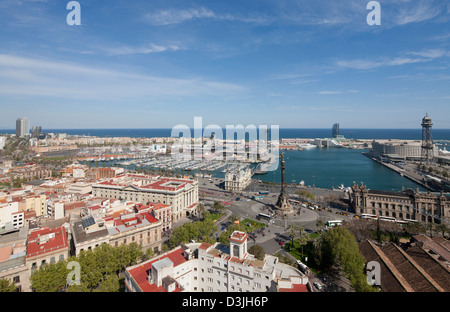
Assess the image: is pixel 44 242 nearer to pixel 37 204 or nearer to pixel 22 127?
pixel 37 204

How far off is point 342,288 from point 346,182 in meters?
41.6

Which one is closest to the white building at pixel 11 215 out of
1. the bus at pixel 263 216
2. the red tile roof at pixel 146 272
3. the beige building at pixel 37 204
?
the beige building at pixel 37 204

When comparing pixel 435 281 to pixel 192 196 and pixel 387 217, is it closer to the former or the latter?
pixel 387 217

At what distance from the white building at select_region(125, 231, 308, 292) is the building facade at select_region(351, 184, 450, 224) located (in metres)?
22.7

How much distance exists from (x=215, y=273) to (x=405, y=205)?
28154mm

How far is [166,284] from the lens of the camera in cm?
1266

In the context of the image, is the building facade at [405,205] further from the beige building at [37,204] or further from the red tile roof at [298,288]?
the beige building at [37,204]

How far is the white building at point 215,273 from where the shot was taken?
12.9 m

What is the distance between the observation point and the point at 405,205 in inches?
1211

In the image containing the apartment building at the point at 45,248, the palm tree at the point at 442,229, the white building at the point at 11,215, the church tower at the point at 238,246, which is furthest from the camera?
the white building at the point at 11,215

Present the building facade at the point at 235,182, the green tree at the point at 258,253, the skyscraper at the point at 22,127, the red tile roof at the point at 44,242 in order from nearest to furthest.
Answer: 1. the red tile roof at the point at 44,242
2. the green tree at the point at 258,253
3. the building facade at the point at 235,182
4. the skyscraper at the point at 22,127

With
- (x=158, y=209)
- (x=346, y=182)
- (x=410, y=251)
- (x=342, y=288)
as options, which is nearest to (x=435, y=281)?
(x=410, y=251)

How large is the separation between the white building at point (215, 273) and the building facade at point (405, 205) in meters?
22.7

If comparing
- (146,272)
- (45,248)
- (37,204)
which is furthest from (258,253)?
(37,204)
